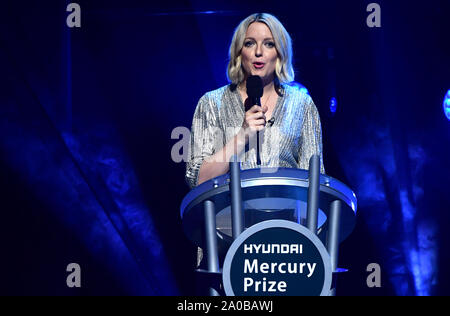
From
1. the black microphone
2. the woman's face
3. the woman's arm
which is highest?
the woman's face

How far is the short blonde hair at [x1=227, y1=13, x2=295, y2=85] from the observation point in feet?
6.20

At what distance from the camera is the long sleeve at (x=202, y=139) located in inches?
69.4

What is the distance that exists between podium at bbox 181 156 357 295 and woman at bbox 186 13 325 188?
34 centimetres

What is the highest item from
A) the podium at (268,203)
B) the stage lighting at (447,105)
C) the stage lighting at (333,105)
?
the stage lighting at (333,105)

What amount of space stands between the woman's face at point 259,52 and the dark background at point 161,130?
128 centimetres

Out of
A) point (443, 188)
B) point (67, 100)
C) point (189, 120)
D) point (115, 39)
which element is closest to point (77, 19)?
point (115, 39)

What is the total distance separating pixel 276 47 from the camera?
1.89 metres

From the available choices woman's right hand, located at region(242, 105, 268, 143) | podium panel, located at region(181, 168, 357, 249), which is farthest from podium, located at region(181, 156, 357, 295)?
woman's right hand, located at region(242, 105, 268, 143)

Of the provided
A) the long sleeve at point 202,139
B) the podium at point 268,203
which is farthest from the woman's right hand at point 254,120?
the long sleeve at point 202,139

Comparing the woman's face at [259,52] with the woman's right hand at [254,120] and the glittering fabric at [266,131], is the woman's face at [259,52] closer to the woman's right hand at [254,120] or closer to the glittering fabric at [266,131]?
the glittering fabric at [266,131]

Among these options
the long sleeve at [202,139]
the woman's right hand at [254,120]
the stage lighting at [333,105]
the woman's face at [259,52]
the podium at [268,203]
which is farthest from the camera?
the stage lighting at [333,105]

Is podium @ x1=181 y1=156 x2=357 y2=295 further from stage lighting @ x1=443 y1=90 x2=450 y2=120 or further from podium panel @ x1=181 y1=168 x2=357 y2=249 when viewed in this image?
stage lighting @ x1=443 y1=90 x2=450 y2=120

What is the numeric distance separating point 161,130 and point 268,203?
1839 mm

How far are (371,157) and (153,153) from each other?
1.14m
